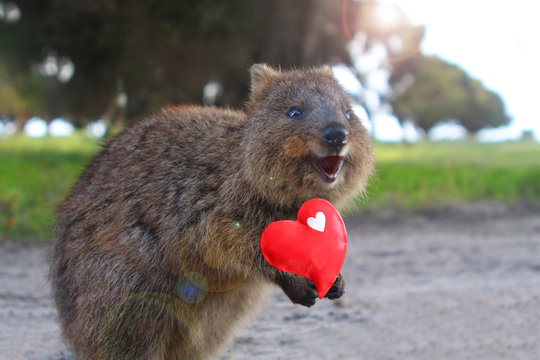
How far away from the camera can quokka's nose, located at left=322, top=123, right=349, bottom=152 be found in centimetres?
305

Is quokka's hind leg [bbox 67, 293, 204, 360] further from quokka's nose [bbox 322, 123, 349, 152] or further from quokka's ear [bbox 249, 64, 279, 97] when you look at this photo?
quokka's ear [bbox 249, 64, 279, 97]

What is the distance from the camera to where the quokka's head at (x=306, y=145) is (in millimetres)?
3176

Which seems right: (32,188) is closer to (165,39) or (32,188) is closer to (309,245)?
(165,39)

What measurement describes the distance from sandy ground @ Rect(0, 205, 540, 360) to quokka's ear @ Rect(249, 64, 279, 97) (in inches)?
84.0

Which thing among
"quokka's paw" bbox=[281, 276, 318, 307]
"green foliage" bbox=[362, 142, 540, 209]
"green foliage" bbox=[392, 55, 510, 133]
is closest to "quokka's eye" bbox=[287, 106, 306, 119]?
"quokka's paw" bbox=[281, 276, 318, 307]

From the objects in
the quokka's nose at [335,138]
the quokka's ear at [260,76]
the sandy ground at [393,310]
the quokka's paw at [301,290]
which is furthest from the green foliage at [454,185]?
the quokka's nose at [335,138]

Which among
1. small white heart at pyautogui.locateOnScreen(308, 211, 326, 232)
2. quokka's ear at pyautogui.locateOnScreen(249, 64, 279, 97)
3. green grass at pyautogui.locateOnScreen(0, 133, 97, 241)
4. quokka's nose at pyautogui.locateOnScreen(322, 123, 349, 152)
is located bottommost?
green grass at pyautogui.locateOnScreen(0, 133, 97, 241)

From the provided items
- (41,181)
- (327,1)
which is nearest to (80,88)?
(41,181)

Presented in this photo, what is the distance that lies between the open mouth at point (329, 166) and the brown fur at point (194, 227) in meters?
0.05

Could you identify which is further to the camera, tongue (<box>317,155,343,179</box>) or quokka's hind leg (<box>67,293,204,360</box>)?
quokka's hind leg (<box>67,293,204,360</box>)

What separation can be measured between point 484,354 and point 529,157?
538 inches

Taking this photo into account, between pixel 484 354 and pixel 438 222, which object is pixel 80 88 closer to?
pixel 438 222

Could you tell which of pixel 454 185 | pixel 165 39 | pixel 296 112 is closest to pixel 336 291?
pixel 296 112

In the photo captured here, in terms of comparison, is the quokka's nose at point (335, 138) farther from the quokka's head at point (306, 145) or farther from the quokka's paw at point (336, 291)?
the quokka's paw at point (336, 291)
